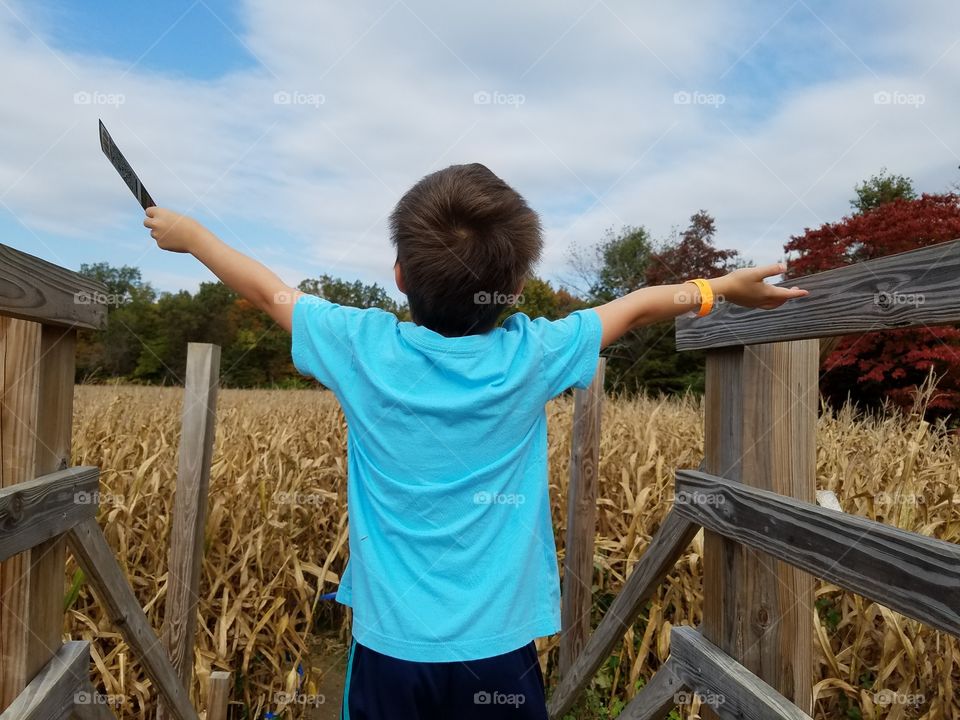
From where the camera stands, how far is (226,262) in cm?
142

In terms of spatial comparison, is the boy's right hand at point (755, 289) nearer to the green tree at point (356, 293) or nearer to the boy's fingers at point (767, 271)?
the boy's fingers at point (767, 271)

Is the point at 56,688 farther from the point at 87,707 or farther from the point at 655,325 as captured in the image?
the point at 655,325

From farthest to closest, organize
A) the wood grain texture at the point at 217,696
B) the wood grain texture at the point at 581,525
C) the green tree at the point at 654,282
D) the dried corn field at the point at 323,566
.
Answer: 1. the green tree at the point at 654,282
2. the wood grain texture at the point at 581,525
3. the dried corn field at the point at 323,566
4. the wood grain texture at the point at 217,696

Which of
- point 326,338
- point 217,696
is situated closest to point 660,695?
point 326,338

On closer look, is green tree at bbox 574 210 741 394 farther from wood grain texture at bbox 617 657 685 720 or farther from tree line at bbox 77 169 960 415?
wood grain texture at bbox 617 657 685 720

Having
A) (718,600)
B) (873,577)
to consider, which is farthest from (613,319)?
(718,600)

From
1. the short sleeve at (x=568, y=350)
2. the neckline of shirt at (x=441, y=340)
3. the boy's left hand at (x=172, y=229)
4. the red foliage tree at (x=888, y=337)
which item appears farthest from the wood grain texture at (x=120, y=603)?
the red foliage tree at (x=888, y=337)

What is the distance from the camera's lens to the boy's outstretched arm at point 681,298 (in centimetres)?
146

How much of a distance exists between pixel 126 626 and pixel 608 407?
16.6ft

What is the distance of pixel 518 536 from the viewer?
1.34 m

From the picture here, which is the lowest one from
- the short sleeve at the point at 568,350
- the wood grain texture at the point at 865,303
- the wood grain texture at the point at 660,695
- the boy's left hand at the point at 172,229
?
the wood grain texture at the point at 660,695

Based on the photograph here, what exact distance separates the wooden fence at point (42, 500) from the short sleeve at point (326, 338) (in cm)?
59

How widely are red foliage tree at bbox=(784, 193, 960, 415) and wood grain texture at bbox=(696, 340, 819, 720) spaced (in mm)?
6125

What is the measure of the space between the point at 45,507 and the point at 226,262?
71cm
